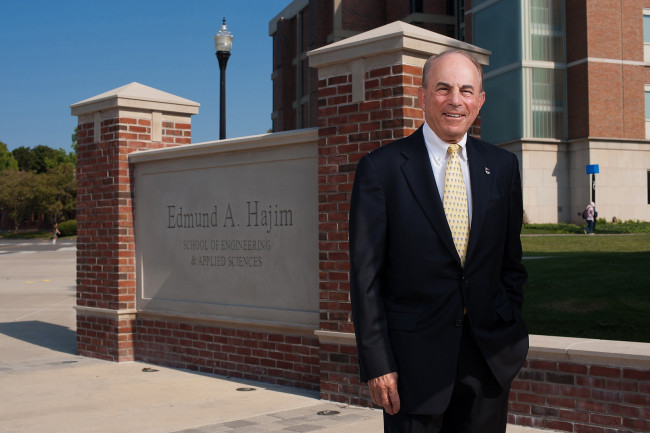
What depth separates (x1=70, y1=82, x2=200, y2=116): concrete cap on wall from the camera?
918 centimetres

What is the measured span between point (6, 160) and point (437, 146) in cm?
12425

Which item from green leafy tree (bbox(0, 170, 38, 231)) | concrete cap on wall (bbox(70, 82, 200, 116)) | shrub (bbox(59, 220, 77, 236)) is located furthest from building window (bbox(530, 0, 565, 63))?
green leafy tree (bbox(0, 170, 38, 231))

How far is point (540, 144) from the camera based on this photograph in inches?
1383

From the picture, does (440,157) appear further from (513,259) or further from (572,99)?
(572,99)

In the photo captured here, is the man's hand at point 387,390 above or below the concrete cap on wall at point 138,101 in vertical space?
below

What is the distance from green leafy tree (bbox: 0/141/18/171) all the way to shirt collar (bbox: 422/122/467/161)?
11929 centimetres

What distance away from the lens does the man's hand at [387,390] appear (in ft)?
9.14

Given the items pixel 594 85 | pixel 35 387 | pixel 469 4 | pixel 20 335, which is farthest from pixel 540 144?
pixel 35 387

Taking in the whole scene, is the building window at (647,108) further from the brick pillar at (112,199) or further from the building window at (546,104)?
the brick pillar at (112,199)

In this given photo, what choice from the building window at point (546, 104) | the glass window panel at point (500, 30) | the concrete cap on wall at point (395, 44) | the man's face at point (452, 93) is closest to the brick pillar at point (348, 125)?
the concrete cap on wall at point (395, 44)

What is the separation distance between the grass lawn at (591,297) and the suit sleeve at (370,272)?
5.70m

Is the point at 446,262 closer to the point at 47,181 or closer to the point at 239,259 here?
the point at 239,259

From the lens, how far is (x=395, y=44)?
6238 mm

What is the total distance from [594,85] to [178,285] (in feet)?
99.1
